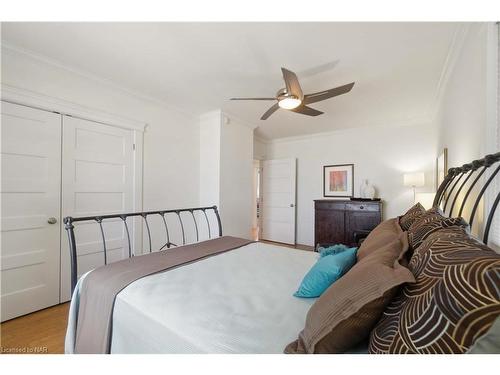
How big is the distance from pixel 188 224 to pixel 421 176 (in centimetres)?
370

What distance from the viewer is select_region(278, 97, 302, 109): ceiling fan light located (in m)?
2.15

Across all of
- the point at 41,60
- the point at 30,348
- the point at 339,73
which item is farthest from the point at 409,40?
the point at 30,348

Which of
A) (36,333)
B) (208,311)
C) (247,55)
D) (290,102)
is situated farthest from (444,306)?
(36,333)

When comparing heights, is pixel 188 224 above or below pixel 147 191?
below

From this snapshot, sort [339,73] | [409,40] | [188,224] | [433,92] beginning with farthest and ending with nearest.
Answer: [188,224], [433,92], [339,73], [409,40]

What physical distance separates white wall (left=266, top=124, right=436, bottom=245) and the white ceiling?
98cm

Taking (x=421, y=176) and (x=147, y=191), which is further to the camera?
(x=421, y=176)

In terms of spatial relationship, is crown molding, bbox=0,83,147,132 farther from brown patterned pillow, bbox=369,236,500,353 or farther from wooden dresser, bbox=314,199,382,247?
wooden dresser, bbox=314,199,382,247

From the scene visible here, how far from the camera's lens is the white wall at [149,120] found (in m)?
2.10

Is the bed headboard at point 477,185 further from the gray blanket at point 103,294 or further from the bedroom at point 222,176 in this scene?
the gray blanket at point 103,294

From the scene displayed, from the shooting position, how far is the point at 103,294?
1187mm

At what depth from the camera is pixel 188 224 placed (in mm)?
3592
